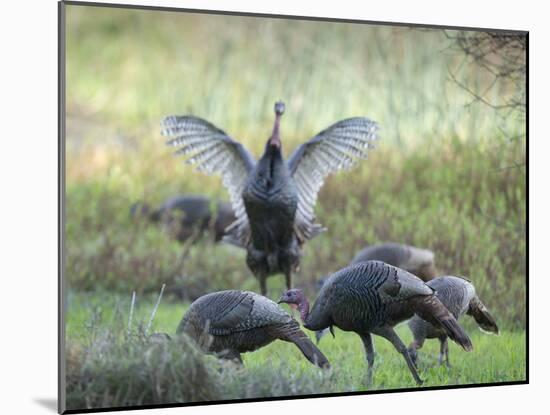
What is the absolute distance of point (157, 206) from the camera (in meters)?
11.9

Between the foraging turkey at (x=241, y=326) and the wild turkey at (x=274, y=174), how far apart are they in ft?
6.60

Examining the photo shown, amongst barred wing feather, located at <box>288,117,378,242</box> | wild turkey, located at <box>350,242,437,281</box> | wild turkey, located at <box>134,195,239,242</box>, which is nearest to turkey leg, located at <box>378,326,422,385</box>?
barred wing feather, located at <box>288,117,378,242</box>

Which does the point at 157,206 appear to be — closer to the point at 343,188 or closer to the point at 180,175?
the point at 180,175

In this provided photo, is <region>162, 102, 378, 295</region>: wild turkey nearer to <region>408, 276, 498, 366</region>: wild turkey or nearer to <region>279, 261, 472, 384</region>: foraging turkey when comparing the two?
<region>408, 276, 498, 366</region>: wild turkey

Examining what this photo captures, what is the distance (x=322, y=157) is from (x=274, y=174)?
1.43 ft

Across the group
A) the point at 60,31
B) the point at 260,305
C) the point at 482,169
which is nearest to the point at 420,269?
the point at 482,169

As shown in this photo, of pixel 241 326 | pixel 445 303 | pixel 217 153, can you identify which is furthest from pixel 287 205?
pixel 241 326

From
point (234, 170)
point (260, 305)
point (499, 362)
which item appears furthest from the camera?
point (234, 170)

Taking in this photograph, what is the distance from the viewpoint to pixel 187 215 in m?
11.8

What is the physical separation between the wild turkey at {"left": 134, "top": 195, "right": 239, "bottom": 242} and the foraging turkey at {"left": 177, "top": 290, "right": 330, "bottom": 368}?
4.09 metres

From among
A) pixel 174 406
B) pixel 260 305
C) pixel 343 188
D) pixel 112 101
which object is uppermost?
pixel 112 101

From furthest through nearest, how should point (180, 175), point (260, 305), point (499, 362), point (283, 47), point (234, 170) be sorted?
point (180, 175) < point (283, 47) < point (234, 170) < point (499, 362) < point (260, 305)

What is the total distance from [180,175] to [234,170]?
2.11 metres

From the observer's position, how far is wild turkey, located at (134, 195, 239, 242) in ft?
38.5
